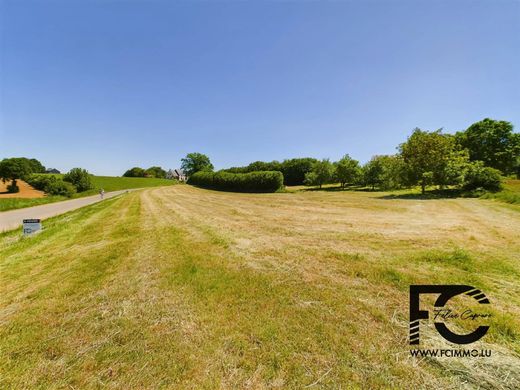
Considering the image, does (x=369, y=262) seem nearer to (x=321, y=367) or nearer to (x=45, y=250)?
(x=321, y=367)

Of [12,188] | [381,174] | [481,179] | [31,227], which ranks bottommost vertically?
[31,227]

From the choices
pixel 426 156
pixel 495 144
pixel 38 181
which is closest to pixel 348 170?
pixel 426 156

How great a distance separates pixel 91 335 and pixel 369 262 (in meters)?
5.25

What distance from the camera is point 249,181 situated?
1464 inches

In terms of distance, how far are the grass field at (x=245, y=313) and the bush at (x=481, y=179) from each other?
57.7ft

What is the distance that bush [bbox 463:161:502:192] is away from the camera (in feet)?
63.0

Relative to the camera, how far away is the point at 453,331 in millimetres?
2871

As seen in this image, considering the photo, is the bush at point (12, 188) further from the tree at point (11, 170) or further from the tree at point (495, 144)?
the tree at point (495, 144)

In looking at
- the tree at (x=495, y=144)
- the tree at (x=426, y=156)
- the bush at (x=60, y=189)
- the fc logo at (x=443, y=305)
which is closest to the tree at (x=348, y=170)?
the tree at (x=426, y=156)

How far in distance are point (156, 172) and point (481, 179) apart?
134 metres

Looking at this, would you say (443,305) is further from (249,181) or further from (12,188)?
(12,188)

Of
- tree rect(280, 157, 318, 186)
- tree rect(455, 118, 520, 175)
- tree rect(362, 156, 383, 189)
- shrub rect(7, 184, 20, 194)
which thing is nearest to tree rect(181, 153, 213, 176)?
tree rect(280, 157, 318, 186)

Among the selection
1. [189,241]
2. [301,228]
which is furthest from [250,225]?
[189,241]

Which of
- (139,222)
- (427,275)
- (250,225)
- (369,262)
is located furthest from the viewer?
(139,222)
